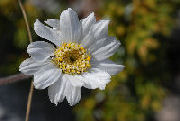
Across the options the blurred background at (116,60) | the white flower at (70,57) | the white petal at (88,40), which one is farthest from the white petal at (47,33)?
the blurred background at (116,60)

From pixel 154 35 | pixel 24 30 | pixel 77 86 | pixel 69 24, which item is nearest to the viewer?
pixel 77 86

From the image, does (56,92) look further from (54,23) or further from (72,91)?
(54,23)

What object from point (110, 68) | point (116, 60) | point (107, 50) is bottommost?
point (116, 60)

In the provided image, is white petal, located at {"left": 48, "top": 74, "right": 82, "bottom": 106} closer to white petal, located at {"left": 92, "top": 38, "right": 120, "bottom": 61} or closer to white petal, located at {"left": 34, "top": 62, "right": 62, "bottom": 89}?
white petal, located at {"left": 34, "top": 62, "right": 62, "bottom": 89}

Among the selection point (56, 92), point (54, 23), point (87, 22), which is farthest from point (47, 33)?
point (56, 92)

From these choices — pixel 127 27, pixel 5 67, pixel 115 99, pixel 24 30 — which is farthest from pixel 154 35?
pixel 5 67

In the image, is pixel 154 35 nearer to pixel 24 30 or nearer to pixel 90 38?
pixel 24 30
